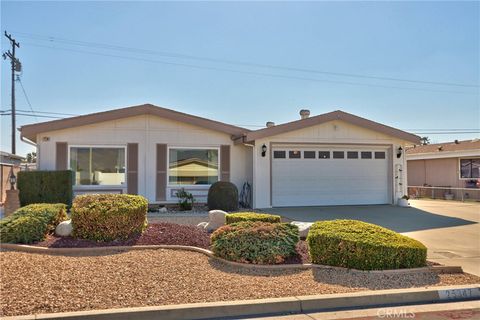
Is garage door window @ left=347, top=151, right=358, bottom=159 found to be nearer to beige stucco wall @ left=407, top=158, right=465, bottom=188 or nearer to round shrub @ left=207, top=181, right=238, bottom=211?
round shrub @ left=207, top=181, right=238, bottom=211

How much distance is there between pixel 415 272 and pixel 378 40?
35.8ft

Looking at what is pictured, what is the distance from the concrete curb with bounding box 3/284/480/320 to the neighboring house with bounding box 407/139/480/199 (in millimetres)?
16984

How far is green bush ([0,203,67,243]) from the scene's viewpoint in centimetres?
707

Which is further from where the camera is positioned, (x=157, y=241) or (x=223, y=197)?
(x=223, y=197)

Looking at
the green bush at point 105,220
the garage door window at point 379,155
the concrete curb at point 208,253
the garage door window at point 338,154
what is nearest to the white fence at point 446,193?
the garage door window at point 379,155

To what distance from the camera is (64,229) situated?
301 inches

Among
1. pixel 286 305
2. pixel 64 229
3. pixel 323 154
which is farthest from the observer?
pixel 323 154

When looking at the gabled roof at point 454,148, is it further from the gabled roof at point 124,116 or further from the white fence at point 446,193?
the gabled roof at point 124,116

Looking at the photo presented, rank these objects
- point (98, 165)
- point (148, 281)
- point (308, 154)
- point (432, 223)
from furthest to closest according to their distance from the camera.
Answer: point (308, 154) → point (98, 165) → point (432, 223) → point (148, 281)

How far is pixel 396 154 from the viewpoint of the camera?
1540cm

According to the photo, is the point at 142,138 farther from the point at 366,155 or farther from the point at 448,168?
the point at 448,168

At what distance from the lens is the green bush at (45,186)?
12.3 m

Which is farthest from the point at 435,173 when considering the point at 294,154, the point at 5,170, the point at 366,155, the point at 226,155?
the point at 5,170

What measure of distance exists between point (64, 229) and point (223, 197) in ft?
19.8
